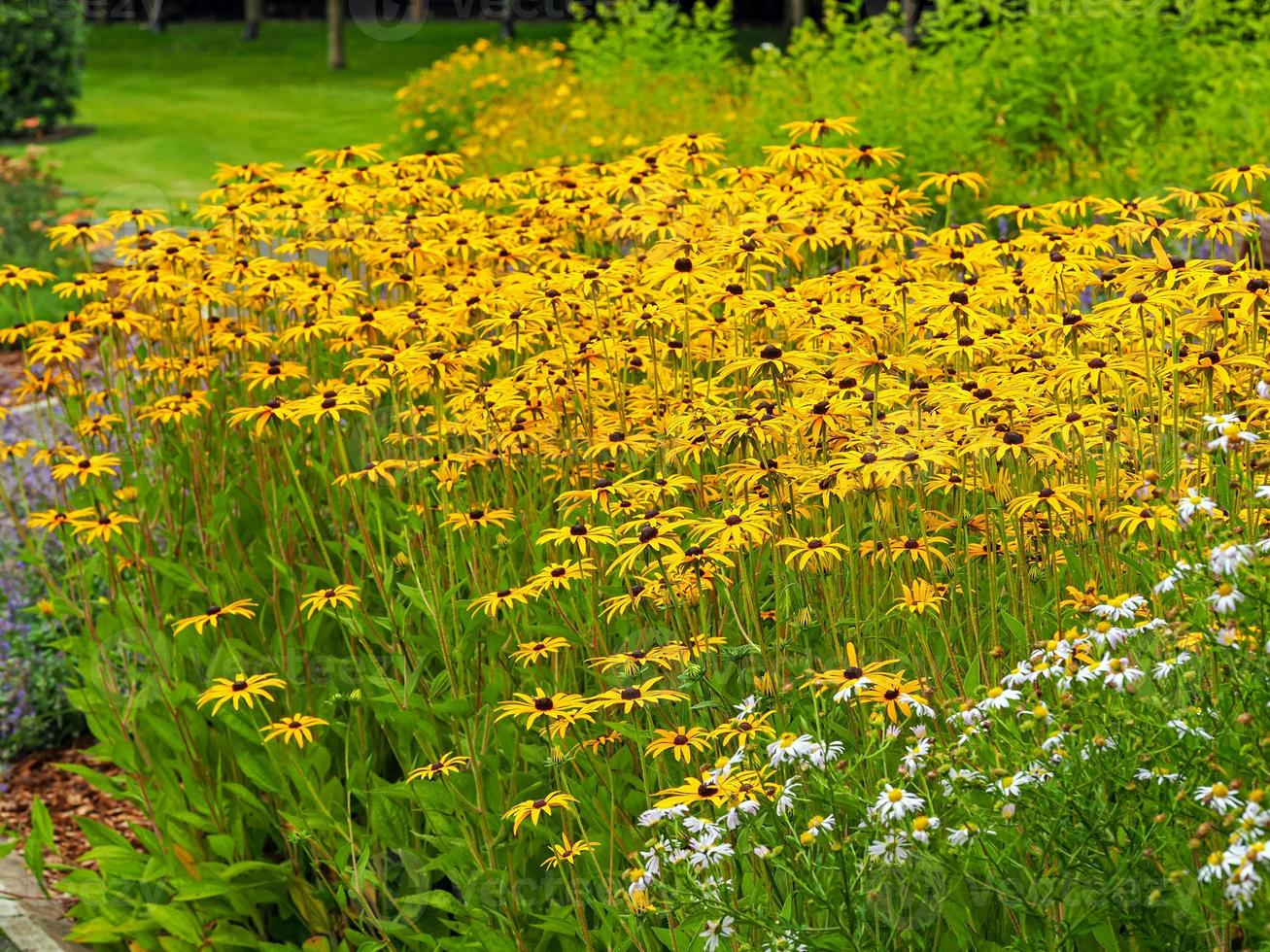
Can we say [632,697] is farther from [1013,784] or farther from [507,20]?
[507,20]

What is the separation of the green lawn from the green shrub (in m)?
0.70

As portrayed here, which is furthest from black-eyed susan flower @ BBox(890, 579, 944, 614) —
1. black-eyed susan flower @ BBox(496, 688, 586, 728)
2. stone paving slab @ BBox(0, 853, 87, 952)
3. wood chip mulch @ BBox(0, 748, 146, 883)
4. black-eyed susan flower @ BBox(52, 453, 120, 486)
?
wood chip mulch @ BBox(0, 748, 146, 883)

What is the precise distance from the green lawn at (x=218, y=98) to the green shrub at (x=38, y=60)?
2.30ft

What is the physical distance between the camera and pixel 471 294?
4.17 m

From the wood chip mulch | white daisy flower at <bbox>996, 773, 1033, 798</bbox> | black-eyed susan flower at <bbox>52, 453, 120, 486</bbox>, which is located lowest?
the wood chip mulch

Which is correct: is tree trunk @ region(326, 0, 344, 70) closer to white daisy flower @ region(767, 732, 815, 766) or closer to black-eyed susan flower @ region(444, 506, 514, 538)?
black-eyed susan flower @ region(444, 506, 514, 538)

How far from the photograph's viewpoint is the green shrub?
762 inches

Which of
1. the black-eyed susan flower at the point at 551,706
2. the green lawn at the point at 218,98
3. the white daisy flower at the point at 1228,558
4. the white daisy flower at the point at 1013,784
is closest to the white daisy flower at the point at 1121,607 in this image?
the white daisy flower at the point at 1228,558

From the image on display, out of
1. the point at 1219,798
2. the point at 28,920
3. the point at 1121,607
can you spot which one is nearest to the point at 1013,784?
the point at 1219,798

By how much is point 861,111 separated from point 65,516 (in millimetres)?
6184

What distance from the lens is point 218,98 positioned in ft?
80.5

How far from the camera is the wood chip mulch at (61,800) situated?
17.9ft

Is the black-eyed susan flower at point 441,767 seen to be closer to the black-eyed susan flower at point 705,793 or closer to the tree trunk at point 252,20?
the black-eyed susan flower at point 705,793

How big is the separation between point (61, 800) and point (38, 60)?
16.7 meters
